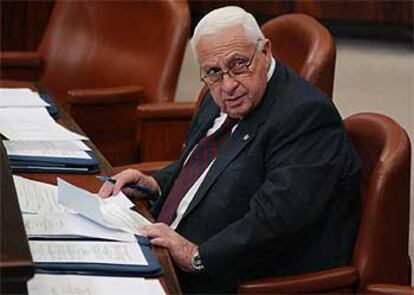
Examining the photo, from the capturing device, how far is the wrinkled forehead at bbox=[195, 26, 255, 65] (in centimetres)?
212

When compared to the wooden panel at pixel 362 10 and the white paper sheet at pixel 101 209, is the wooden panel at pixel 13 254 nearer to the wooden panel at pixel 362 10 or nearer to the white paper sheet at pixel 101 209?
the white paper sheet at pixel 101 209

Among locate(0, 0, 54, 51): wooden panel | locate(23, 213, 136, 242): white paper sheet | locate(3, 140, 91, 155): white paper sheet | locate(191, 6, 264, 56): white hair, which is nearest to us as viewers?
locate(23, 213, 136, 242): white paper sheet

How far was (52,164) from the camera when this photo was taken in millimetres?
2395

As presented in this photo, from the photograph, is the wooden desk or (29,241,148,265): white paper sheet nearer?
the wooden desk

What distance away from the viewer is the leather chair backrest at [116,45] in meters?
3.57

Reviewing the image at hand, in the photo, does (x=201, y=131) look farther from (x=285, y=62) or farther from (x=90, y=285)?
(x=90, y=285)

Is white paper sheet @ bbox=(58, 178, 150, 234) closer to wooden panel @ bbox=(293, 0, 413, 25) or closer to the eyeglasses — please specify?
the eyeglasses

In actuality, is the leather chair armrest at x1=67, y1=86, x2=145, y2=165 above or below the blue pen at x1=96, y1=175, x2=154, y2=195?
below

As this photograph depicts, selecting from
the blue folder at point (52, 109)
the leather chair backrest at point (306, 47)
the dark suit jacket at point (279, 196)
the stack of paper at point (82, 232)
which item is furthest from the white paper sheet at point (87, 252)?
the blue folder at point (52, 109)

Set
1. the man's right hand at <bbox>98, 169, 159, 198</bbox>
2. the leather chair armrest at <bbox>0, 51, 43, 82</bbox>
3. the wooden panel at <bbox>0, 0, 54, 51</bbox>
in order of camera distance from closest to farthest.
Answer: the man's right hand at <bbox>98, 169, 159, 198</bbox>
the leather chair armrest at <bbox>0, 51, 43, 82</bbox>
the wooden panel at <bbox>0, 0, 54, 51</bbox>

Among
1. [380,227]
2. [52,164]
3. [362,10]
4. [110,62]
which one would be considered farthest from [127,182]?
[362,10]

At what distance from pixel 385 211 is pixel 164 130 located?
1371mm

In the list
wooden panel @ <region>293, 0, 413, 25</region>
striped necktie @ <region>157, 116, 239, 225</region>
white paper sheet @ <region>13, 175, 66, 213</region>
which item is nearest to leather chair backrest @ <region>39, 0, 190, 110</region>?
striped necktie @ <region>157, 116, 239, 225</region>

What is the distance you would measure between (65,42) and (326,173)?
210 centimetres
